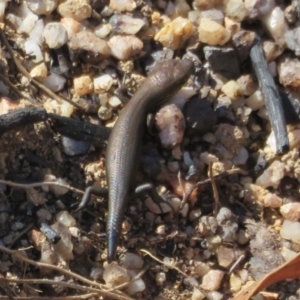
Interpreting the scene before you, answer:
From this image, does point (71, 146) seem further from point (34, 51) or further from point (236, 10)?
point (236, 10)

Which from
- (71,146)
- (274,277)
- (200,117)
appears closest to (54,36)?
(71,146)

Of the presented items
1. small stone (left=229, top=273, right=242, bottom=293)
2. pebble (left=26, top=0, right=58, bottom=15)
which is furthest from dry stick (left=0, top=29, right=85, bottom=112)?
small stone (left=229, top=273, right=242, bottom=293)

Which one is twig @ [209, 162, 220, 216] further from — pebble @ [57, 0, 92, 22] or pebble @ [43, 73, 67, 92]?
pebble @ [57, 0, 92, 22]

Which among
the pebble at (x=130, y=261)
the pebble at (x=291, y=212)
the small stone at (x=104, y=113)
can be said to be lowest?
the pebble at (x=130, y=261)

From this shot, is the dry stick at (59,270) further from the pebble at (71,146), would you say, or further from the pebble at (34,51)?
the pebble at (34,51)

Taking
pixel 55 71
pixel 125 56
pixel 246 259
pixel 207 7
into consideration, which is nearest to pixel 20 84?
pixel 55 71

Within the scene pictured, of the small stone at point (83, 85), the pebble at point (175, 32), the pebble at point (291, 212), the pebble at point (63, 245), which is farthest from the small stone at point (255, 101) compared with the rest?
the pebble at point (63, 245)

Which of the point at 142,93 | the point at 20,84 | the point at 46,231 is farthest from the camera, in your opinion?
the point at 142,93

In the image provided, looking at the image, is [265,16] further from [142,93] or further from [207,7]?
[142,93]
